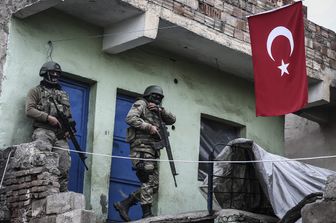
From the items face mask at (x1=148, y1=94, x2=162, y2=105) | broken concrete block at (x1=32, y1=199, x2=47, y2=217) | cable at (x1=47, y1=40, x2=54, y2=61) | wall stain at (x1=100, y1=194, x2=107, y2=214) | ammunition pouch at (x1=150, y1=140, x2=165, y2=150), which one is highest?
cable at (x1=47, y1=40, x2=54, y2=61)

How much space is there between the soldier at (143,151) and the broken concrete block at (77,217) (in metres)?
1.40

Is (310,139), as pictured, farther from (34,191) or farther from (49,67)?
(34,191)

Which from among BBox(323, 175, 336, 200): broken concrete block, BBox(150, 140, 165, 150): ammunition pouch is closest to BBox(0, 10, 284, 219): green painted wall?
BBox(150, 140, 165, 150): ammunition pouch

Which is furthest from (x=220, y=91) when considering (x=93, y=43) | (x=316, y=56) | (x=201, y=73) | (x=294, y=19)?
(x=294, y=19)

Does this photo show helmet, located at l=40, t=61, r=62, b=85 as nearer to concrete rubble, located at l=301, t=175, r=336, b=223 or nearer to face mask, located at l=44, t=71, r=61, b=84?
face mask, located at l=44, t=71, r=61, b=84

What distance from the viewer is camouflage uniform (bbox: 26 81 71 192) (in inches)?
373

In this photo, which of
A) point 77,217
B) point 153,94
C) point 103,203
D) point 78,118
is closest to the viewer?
point 77,217

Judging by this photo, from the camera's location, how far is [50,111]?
9.64 meters

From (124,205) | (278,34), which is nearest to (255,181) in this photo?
(124,205)

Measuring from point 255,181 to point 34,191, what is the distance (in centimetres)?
295

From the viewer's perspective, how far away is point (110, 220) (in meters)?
10.7

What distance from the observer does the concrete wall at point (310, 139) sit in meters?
14.8

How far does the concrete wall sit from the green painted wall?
1858mm

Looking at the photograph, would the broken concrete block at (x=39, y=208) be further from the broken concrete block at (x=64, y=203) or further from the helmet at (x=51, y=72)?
the helmet at (x=51, y=72)
